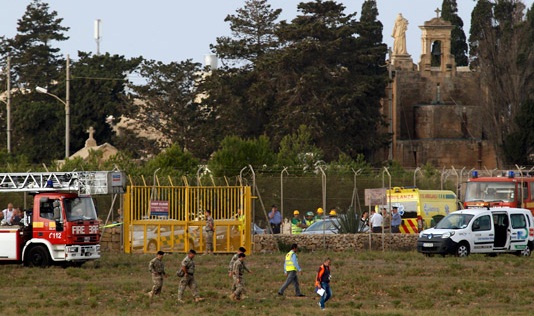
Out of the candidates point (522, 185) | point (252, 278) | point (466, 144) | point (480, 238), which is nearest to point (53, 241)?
→ point (252, 278)

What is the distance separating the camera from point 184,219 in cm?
3903

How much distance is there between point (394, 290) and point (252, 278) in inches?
Result: 161

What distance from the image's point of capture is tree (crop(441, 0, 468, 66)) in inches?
4035

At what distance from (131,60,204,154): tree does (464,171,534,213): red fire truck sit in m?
44.3

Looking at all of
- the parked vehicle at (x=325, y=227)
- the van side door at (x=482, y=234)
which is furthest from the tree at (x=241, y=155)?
the van side door at (x=482, y=234)

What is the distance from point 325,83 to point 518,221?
43.6 meters

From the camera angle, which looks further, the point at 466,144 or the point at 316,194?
the point at 466,144

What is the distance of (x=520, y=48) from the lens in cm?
7675

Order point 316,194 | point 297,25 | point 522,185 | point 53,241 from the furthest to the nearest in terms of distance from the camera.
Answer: point 297,25, point 316,194, point 522,185, point 53,241

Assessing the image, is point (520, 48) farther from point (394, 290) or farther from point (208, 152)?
point (394, 290)

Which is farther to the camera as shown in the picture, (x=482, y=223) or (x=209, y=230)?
(x=209, y=230)

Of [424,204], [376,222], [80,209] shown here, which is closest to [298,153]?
[424,204]

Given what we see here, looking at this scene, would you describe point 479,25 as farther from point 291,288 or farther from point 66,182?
point 291,288

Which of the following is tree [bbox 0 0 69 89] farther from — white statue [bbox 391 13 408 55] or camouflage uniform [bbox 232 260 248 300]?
camouflage uniform [bbox 232 260 248 300]
